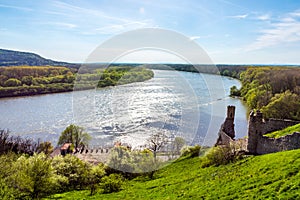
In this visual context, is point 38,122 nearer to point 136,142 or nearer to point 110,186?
point 136,142

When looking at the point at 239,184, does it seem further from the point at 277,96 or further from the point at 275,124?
the point at 277,96

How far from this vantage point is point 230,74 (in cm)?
13200

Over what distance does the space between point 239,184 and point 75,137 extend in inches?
1214

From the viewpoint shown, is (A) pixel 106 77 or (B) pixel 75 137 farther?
(B) pixel 75 137

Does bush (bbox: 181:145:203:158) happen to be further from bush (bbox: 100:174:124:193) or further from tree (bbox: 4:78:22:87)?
tree (bbox: 4:78:22:87)

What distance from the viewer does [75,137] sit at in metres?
40.4

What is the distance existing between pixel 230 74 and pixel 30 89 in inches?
3339

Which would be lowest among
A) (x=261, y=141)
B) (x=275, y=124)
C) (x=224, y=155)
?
(x=224, y=155)

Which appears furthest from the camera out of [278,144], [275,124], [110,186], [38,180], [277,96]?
[277,96]

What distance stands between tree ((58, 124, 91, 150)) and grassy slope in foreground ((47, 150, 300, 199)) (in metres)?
20.8

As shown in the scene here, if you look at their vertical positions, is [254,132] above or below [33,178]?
above

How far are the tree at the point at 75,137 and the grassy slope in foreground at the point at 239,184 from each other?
20754 mm

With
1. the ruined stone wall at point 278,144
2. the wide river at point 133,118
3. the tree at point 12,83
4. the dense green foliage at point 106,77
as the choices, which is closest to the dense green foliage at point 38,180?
the dense green foliage at point 106,77

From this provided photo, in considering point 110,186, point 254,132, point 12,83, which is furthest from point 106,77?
point 12,83
